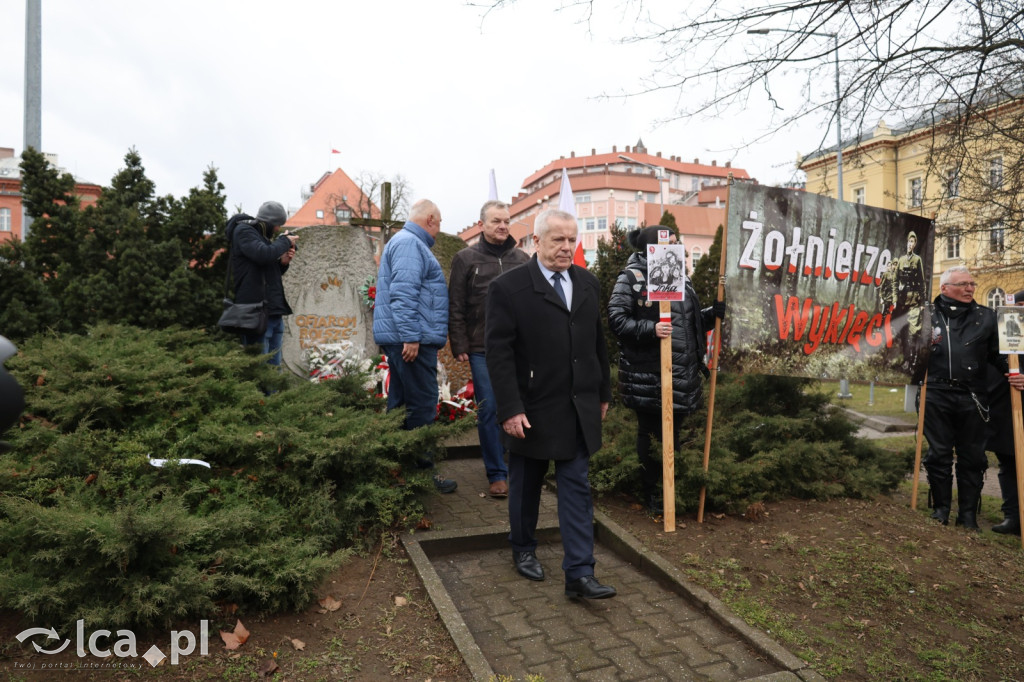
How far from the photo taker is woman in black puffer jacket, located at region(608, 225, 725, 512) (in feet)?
15.2

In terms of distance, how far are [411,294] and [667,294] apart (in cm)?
182

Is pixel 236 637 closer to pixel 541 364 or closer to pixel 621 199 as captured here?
pixel 541 364

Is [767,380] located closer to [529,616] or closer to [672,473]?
[672,473]

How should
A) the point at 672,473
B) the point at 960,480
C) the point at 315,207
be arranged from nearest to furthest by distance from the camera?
the point at 672,473 < the point at 960,480 < the point at 315,207

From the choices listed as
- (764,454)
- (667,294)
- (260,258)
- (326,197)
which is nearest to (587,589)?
(667,294)

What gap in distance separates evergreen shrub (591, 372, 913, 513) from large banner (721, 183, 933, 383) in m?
0.71

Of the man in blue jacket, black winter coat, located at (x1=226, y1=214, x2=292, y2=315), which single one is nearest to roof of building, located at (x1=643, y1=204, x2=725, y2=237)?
black winter coat, located at (x1=226, y1=214, x2=292, y2=315)

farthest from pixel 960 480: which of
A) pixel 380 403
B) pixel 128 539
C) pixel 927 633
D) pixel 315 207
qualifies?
pixel 315 207

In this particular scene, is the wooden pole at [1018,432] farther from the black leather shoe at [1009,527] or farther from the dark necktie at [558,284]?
the dark necktie at [558,284]

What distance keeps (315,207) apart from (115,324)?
55289mm

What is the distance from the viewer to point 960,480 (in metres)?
5.62

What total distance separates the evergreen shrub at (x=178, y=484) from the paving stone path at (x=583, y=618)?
0.54m

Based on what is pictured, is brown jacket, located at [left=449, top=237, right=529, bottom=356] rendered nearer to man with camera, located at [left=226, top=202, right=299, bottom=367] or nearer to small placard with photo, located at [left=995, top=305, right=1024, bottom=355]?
man with camera, located at [left=226, top=202, right=299, bottom=367]

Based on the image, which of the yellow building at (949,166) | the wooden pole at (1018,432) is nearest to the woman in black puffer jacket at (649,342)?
the yellow building at (949,166)
